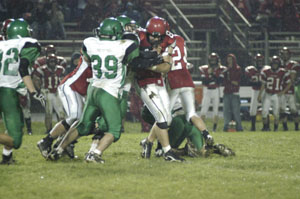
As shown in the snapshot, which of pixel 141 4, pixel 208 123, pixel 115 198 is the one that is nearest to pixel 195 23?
pixel 141 4

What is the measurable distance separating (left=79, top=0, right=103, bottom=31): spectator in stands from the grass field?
9049mm

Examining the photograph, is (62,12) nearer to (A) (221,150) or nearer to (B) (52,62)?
(B) (52,62)

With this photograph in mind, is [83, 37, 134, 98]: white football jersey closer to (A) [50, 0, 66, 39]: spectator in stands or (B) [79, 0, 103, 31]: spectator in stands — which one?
(A) [50, 0, 66, 39]: spectator in stands

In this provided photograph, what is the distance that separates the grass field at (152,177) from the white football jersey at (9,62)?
93 cm

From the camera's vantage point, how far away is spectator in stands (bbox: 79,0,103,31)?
16281mm

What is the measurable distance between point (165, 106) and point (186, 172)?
1125 mm

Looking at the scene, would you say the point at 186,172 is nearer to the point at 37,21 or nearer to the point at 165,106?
the point at 165,106

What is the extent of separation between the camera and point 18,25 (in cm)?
644

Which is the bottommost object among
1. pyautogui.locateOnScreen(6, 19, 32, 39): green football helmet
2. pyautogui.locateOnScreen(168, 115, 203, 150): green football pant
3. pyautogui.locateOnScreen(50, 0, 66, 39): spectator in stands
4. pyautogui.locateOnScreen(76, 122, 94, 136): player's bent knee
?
pyautogui.locateOnScreen(168, 115, 203, 150): green football pant

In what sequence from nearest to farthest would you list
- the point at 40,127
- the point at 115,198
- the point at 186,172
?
the point at 115,198, the point at 186,172, the point at 40,127

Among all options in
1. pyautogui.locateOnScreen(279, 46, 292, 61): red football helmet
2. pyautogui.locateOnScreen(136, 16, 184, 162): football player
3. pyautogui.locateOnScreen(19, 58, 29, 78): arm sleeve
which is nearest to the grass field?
pyautogui.locateOnScreen(136, 16, 184, 162): football player

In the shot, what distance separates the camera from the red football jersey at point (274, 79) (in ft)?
42.6

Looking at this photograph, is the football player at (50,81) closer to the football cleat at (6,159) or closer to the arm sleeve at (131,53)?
the football cleat at (6,159)

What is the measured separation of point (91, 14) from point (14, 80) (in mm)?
10287
